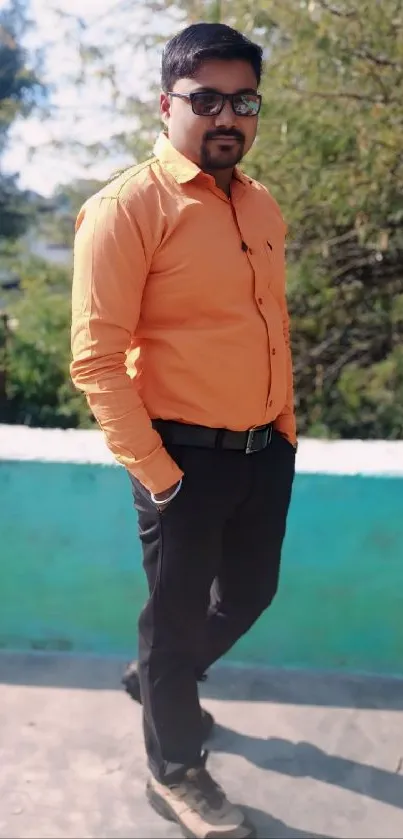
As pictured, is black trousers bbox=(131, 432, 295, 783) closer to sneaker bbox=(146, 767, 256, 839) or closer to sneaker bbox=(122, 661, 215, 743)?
sneaker bbox=(146, 767, 256, 839)

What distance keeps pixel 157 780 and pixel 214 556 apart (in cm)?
57

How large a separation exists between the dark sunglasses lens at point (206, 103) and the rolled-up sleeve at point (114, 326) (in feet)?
0.85

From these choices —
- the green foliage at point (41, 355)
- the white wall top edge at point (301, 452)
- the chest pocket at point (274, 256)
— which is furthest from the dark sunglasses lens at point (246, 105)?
the green foliage at point (41, 355)

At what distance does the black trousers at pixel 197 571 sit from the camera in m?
1.86

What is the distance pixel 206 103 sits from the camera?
1.73 metres

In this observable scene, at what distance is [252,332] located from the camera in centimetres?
185

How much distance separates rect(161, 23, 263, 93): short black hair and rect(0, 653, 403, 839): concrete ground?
162 cm

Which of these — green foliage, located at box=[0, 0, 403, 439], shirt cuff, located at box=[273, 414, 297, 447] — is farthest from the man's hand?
green foliage, located at box=[0, 0, 403, 439]

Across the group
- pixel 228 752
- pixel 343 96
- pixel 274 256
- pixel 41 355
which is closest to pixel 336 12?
pixel 343 96

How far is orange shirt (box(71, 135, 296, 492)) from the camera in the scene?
66.6 inches

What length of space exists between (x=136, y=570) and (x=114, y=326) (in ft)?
3.58

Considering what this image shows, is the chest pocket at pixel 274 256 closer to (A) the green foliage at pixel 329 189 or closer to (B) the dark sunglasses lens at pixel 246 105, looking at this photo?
(B) the dark sunglasses lens at pixel 246 105

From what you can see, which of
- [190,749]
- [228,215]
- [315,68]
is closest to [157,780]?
[190,749]

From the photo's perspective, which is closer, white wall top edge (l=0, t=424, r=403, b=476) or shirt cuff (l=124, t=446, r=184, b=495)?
shirt cuff (l=124, t=446, r=184, b=495)
